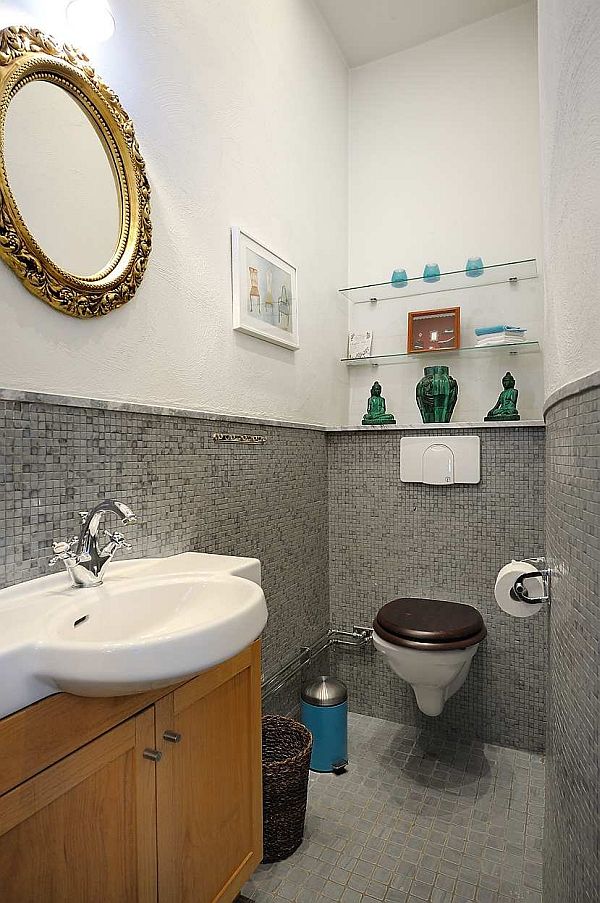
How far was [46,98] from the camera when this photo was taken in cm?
119

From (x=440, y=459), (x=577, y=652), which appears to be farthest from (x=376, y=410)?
(x=577, y=652)

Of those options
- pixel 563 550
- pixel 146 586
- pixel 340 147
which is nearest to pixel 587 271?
pixel 563 550

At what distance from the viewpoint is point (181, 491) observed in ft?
5.11

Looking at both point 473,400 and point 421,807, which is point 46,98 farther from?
point 421,807

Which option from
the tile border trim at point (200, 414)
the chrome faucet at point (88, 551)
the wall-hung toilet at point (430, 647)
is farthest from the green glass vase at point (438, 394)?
the chrome faucet at point (88, 551)

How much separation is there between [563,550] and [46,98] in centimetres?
136

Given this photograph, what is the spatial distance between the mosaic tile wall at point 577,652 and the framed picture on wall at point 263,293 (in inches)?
44.5

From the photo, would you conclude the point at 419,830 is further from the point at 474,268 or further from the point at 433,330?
the point at 474,268

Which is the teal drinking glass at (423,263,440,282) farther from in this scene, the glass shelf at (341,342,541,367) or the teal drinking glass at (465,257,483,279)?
the glass shelf at (341,342,541,367)

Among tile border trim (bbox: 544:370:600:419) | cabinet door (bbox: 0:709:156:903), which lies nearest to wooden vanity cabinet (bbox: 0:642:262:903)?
cabinet door (bbox: 0:709:156:903)

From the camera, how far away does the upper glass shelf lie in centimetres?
234

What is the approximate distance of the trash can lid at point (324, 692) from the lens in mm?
1970

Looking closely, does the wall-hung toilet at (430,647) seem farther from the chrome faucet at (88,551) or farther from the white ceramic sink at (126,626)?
the chrome faucet at (88,551)

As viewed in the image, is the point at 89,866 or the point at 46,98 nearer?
the point at 89,866
